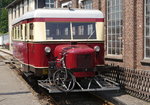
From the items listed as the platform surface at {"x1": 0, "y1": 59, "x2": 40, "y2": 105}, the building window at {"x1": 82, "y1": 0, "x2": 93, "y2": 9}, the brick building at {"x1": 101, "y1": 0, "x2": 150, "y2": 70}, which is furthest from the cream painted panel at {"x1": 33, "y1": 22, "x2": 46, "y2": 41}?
the building window at {"x1": 82, "y1": 0, "x2": 93, "y2": 9}

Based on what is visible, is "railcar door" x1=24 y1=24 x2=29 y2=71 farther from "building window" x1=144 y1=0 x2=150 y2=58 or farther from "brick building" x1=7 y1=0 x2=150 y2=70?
"building window" x1=144 y1=0 x2=150 y2=58

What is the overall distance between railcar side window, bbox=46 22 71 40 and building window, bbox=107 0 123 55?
18.8 ft

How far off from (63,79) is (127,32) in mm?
6225

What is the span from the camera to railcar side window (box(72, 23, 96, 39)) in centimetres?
1110

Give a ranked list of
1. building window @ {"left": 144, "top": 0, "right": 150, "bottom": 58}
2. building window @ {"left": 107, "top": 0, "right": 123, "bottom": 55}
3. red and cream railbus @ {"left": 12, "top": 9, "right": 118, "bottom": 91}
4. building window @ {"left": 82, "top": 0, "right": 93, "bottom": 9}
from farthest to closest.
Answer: building window @ {"left": 82, "top": 0, "right": 93, "bottom": 9} < building window @ {"left": 107, "top": 0, "right": 123, "bottom": 55} < building window @ {"left": 144, "top": 0, "right": 150, "bottom": 58} < red and cream railbus @ {"left": 12, "top": 9, "right": 118, "bottom": 91}

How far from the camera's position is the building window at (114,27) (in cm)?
1625

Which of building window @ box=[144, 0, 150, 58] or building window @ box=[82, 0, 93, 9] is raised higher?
building window @ box=[82, 0, 93, 9]

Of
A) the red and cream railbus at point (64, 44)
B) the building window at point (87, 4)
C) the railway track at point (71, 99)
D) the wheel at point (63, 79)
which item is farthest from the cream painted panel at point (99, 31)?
the building window at point (87, 4)

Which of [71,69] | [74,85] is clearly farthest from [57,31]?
[74,85]

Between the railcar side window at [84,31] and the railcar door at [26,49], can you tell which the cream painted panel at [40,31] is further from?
the railcar door at [26,49]

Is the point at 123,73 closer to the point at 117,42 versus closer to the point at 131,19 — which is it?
the point at 131,19

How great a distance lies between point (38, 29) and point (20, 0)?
32104 millimetres

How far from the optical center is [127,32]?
49.6 ft

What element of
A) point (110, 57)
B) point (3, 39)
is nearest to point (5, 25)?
point (3, 39)
